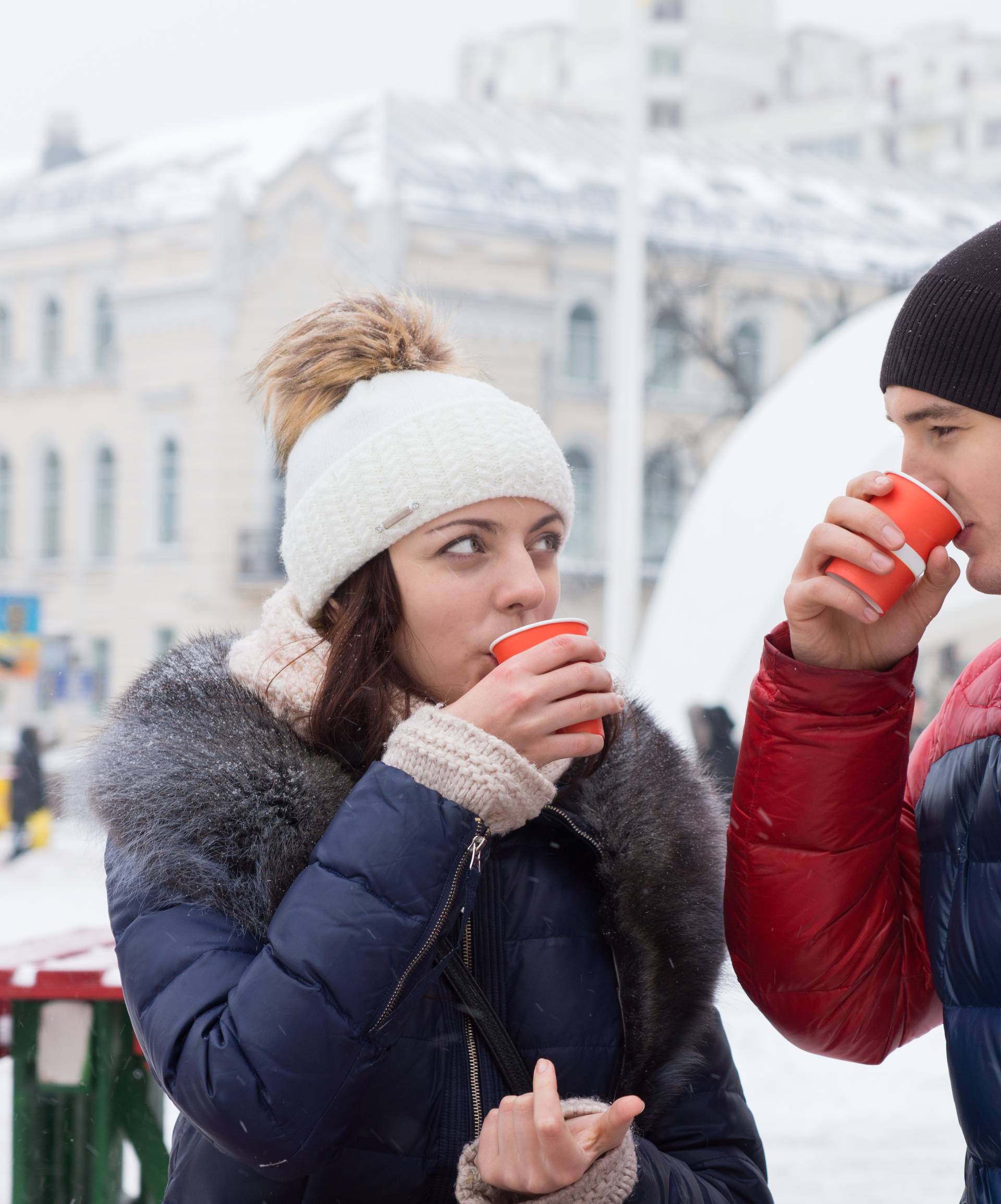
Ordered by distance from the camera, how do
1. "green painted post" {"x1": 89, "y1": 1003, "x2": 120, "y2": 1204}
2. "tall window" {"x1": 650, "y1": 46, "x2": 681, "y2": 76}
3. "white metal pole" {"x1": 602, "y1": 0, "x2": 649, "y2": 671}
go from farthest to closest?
"tall window" {"x1": 650, "y1": 46, "x2": 681, "y2": 76}, "white metal pole" {"x1": 602, "y1": 0, "x2": 649, "y2": 671}, "green painted post" {"x1": 89, "y1": 1003, "x2": 120, "y2": 1204}

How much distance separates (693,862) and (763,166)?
2920cm

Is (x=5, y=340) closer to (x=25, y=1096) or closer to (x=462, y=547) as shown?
(x=25, y=1096)

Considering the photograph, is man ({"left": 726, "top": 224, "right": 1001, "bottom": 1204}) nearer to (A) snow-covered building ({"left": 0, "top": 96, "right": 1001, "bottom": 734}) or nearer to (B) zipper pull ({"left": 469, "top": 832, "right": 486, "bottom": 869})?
(B) zipper pull ({"left": 469, "top": 832, "right": 486, "bottom": 869})

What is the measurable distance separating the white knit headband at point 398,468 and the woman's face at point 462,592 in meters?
0.02

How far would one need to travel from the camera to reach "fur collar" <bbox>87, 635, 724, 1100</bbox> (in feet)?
5.08

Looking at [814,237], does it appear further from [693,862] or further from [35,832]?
[693,862]

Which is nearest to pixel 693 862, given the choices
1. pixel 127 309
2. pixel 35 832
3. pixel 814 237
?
pixel 35 832

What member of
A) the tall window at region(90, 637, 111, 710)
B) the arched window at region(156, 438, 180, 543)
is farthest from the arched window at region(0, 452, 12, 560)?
the arched window at region(156, 438, 180, 543)

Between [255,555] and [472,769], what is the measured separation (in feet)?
72.6

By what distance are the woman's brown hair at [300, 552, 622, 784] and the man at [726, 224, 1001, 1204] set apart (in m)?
0.23

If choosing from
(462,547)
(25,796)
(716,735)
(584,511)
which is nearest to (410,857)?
(462,547)

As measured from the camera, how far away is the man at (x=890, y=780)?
5.05 ft

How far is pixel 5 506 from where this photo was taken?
85.0ft

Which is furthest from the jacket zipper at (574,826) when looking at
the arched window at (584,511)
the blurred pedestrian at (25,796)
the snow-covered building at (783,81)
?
the snow-covered building at (783,81)
